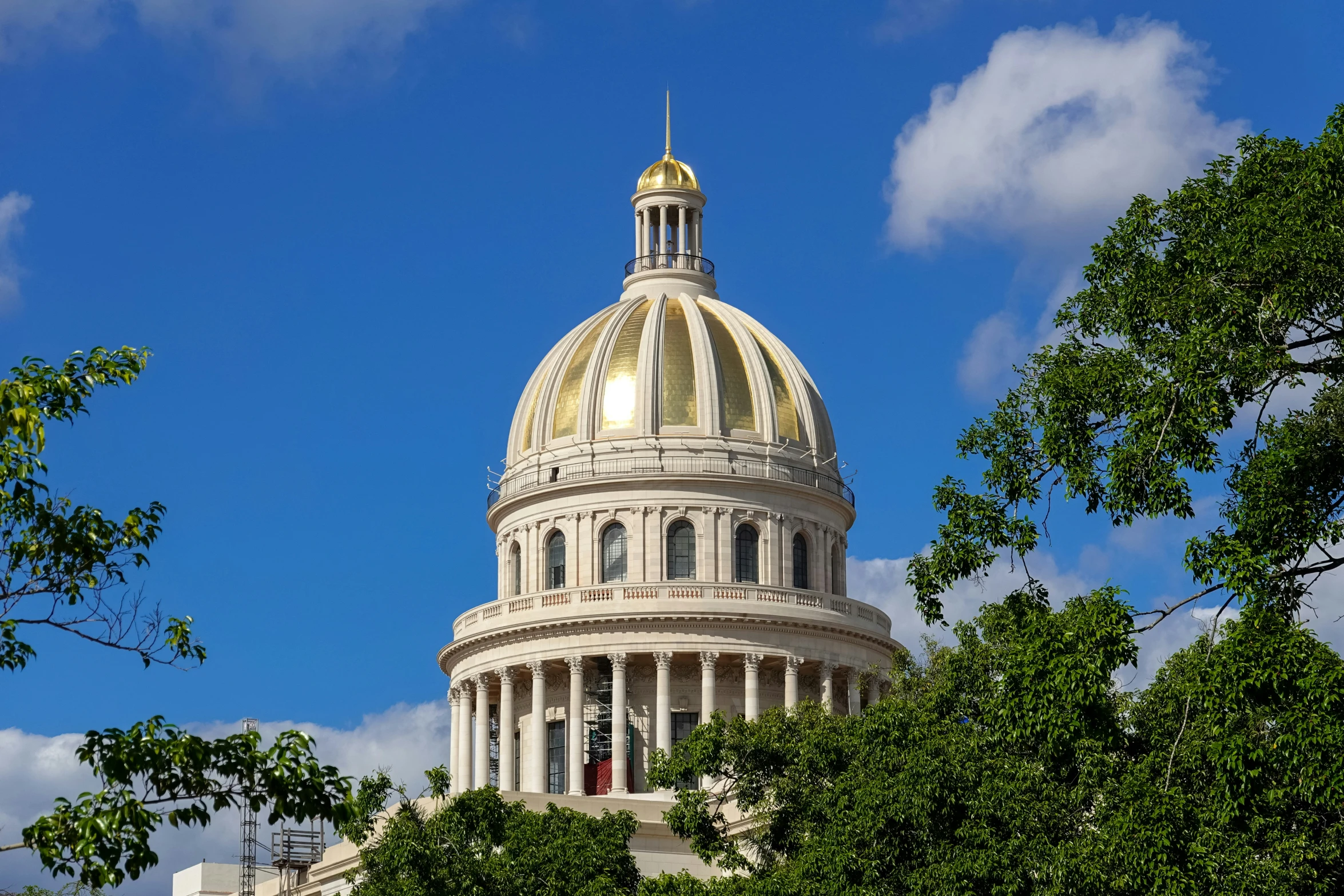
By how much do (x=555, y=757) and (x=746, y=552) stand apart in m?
12.2

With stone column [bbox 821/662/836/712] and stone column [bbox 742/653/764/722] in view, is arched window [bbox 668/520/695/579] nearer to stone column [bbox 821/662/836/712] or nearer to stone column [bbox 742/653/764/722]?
stone column [bbox 742/653/764/722]

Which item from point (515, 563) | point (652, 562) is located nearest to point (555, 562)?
point (515, 563)

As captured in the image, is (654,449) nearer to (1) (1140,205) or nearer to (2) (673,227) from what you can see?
(2) (673,227)

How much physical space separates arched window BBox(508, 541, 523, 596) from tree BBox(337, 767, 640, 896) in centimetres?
3802

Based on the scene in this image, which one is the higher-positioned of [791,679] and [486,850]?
[791,679]

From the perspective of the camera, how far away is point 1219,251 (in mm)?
34562

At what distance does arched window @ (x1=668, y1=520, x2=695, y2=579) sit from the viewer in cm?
9600

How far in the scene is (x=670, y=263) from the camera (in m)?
106

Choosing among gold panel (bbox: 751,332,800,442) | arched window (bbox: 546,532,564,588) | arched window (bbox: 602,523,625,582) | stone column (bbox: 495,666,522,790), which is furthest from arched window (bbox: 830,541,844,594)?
stone column (bbox: 495,666,522,790)

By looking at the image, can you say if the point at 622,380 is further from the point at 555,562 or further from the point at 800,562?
the point at 800,562

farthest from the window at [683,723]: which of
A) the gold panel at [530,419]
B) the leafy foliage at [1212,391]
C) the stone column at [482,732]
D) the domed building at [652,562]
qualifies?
the leafy foliage at [1212,391]

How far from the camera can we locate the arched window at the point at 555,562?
319 feet

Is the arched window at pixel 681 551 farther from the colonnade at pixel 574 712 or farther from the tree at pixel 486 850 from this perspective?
the tree at pixel 486 850

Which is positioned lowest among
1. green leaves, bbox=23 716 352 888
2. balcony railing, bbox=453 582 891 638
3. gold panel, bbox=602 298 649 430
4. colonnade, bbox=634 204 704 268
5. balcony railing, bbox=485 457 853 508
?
green leaves, bbox=23 716 352 888
